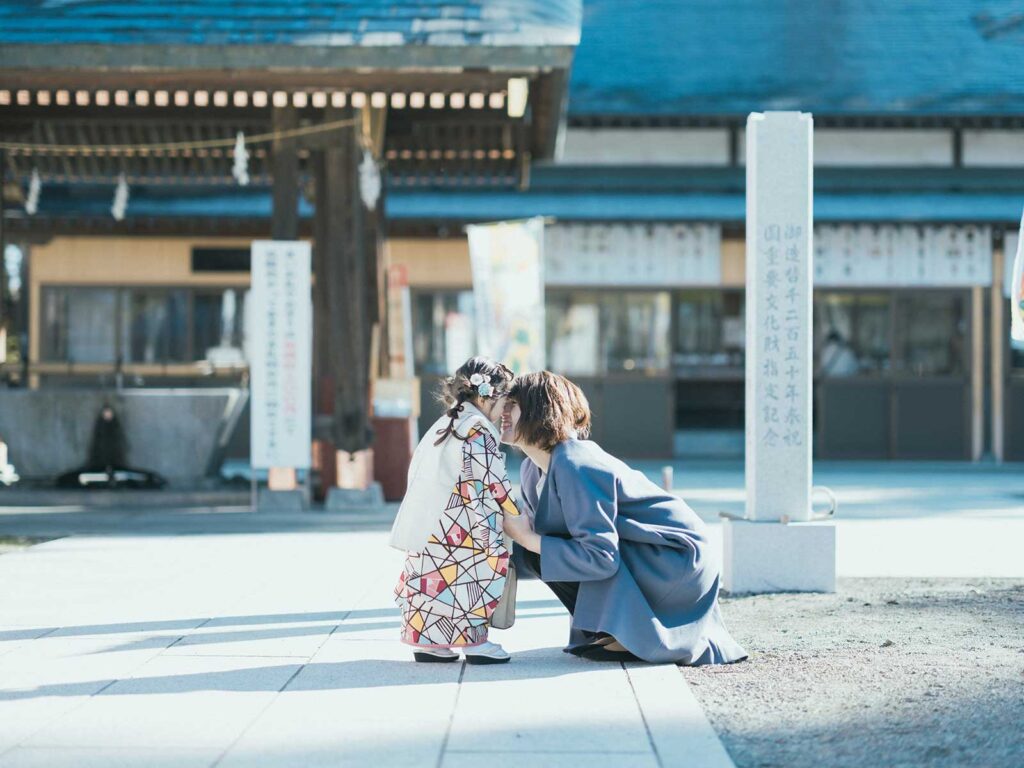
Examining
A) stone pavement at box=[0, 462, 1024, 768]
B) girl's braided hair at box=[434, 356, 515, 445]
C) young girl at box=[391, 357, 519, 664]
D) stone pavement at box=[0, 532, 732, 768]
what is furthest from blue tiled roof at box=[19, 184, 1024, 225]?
young girl at box=[391, 357, 519, 664]

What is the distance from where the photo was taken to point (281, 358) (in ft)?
36.6

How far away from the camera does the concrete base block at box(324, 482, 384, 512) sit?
37.9 feet

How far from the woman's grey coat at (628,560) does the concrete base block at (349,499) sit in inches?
243

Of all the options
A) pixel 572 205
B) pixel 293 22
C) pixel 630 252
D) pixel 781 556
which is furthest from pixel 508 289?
pixel 781 556

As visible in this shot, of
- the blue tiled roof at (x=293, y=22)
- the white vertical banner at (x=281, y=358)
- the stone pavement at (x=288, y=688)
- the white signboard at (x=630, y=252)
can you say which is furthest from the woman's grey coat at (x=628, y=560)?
the white signboard at (x=630, y=252)

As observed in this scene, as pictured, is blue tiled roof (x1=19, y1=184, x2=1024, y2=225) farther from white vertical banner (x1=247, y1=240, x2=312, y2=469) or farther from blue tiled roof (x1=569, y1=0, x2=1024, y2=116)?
white vertical banner (x1=247, y1=240, x2=312, y2=469)

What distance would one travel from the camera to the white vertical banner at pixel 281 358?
11.1 m

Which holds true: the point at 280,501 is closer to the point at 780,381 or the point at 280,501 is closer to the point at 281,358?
the point at 281,358

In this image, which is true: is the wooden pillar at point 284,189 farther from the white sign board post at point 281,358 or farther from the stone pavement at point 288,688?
the stone pavement at point 288,688

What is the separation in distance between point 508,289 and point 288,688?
26.6ft

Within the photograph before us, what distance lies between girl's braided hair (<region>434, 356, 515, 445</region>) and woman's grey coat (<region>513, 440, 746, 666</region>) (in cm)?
38

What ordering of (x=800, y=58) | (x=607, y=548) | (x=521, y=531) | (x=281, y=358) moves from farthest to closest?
(x=800, y=58) → (x=281, y=358) → (x=521, y=531) → (x=607, y=548)

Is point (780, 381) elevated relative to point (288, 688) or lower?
elevated

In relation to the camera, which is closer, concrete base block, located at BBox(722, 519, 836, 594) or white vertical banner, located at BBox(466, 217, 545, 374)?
concrete base block, located at BBox(722, 519, 836, 594)
